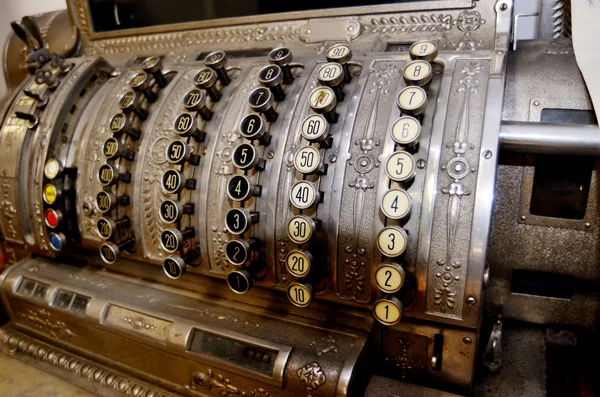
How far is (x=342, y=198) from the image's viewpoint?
1161 mm

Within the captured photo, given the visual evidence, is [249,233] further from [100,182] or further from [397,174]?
[100,182]

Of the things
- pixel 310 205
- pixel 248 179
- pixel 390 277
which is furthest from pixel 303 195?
pixel 390 277

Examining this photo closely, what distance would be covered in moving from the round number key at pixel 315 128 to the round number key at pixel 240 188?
0.21 meters

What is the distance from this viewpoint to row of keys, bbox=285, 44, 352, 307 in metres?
1.13

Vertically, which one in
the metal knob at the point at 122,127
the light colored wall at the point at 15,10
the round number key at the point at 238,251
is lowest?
the round number key at the point at 238,251

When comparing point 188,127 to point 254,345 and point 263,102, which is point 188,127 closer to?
point 263,102

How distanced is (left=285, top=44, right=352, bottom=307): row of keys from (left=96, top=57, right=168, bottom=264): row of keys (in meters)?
0.65

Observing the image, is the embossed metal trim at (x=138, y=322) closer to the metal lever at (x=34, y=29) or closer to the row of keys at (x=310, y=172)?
the row of keys at (x=310, y=172)

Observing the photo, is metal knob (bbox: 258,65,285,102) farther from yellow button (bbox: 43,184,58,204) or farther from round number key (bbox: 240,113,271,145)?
yellow button (bbox: 43,184,58,204)

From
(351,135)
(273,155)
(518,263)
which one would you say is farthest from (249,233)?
(518,263)

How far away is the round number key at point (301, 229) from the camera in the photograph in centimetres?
112

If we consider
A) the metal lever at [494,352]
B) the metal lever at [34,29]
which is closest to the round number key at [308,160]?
the metal lever at [494,352]

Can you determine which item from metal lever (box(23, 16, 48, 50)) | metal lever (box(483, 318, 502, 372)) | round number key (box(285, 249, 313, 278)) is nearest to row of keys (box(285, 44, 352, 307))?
round number key (box(285, 249, 313, 278))

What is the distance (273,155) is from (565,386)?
1173mm
